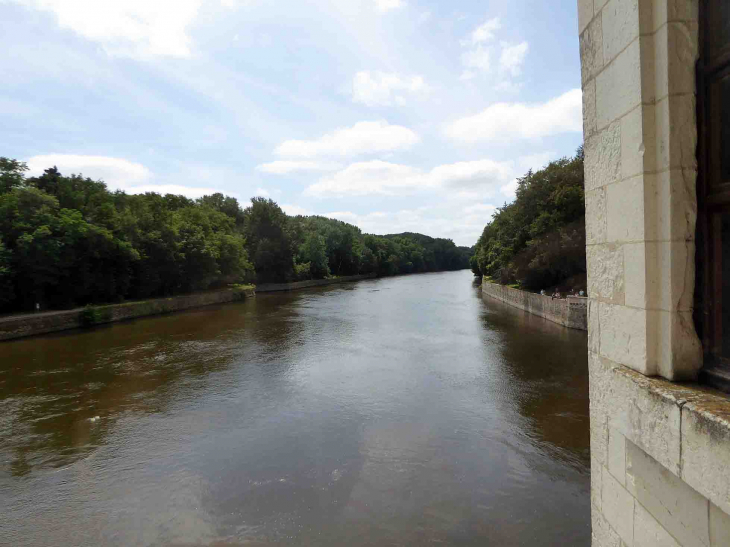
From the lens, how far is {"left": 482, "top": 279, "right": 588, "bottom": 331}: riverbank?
74.6 feet

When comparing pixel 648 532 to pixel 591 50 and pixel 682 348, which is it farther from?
pixel 591 50

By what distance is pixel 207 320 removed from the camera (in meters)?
31.5

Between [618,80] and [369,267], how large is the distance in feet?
296

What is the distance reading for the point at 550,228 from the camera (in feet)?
90.9

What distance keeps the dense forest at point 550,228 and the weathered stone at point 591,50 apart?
2394cm

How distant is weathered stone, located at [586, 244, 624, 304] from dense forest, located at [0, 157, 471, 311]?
3189cm

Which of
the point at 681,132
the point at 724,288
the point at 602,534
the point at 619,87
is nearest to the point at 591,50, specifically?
the point at 619,87

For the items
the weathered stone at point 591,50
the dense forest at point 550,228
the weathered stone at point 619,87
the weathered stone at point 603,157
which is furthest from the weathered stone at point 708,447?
the dense forest at point 550,228

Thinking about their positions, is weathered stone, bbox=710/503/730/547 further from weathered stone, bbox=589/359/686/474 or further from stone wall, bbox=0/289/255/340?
stone wall, bbox=0/289/255/340

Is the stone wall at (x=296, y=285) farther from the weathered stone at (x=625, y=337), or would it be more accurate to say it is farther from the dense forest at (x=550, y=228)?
the weathered stone at (x=625, y=337)

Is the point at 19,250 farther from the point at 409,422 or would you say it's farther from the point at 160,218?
the point at 409,422

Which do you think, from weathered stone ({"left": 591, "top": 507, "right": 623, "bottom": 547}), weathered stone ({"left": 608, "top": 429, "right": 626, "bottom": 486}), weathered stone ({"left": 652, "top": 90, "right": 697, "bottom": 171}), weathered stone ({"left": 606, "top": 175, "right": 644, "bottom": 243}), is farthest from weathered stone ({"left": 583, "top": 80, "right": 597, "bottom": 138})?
weathered stone ({"left": 591, "top": 507, "right": 623, "bottom": 547})

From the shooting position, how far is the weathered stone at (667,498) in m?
1.97

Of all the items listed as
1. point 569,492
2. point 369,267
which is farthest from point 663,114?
point 369,267
